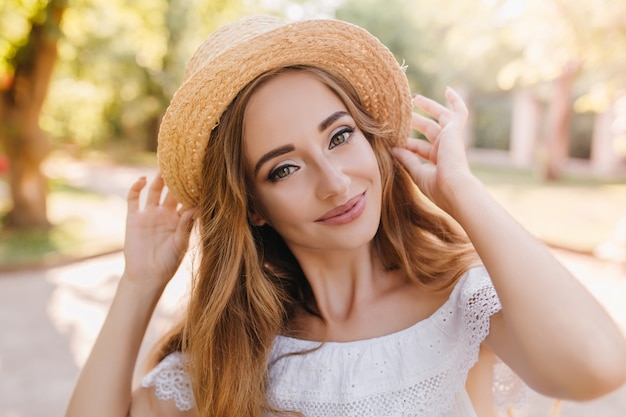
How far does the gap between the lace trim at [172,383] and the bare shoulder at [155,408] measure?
20 mm

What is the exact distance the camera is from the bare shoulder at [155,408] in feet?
5.81

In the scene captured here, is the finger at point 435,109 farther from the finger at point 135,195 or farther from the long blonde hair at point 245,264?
the finger at point 135,195

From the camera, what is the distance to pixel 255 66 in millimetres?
1599

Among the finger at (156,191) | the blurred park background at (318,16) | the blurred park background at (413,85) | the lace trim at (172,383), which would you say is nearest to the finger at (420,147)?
the blurred park background at (413,85)

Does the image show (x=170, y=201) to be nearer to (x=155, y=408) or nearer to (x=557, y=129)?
(x=155, y=408)

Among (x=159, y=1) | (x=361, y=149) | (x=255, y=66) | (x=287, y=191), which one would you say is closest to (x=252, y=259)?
(x=287, y=191)

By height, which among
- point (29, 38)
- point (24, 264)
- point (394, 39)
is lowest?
point (24, 264)

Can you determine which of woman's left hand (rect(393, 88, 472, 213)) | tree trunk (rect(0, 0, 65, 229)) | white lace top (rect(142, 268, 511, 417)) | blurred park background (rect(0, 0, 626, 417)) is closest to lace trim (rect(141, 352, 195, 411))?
white lace top (rect(142, 268, 511, 417))

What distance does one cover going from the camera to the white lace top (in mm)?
1612

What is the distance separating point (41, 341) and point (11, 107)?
488cm

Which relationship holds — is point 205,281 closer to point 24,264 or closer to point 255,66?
point 255,66

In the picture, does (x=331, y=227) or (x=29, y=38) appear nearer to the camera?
(x=331, y=227)

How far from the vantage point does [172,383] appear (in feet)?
5.82

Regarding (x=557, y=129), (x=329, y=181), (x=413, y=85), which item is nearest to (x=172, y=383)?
(x=329, y=181)
